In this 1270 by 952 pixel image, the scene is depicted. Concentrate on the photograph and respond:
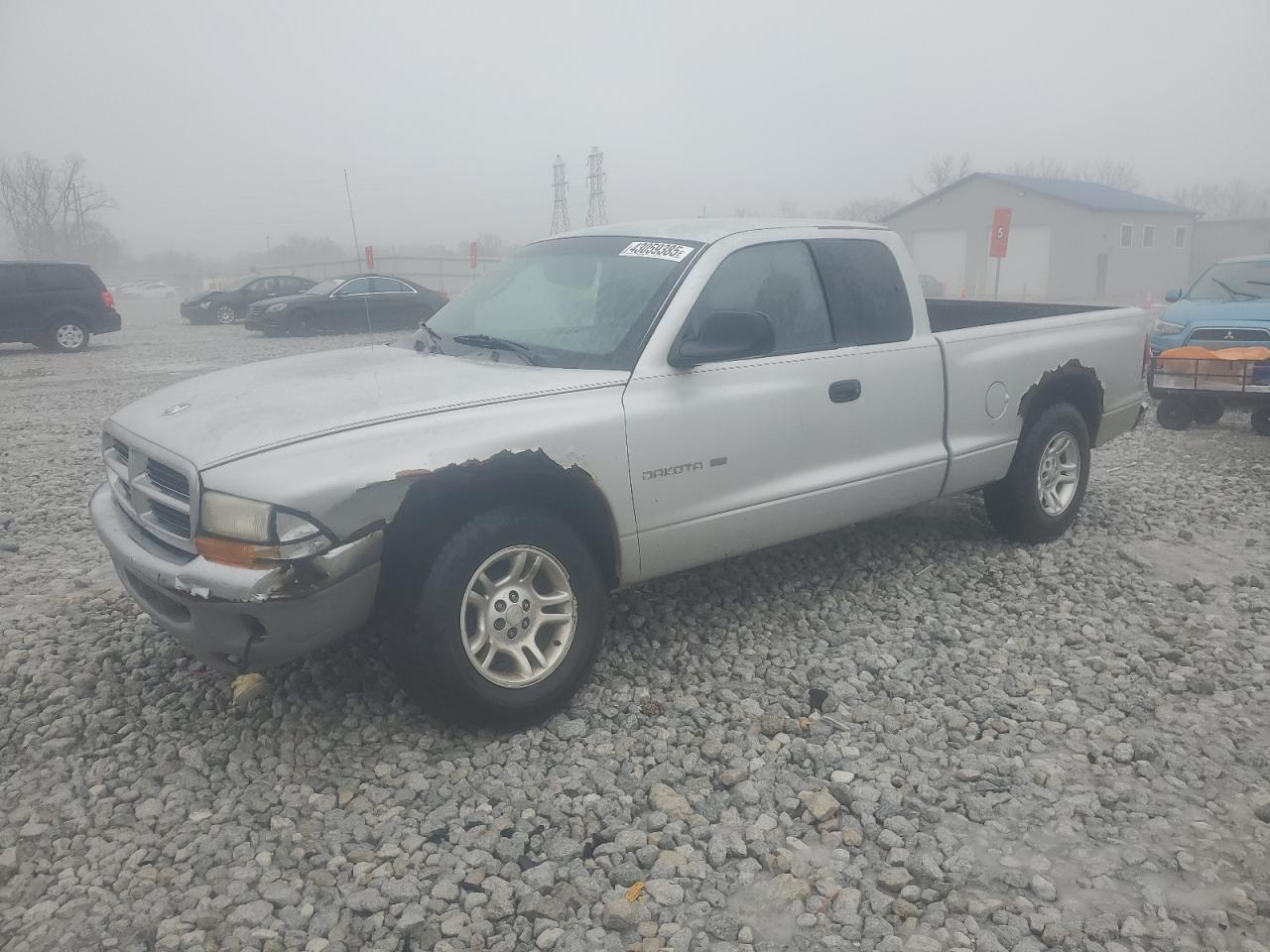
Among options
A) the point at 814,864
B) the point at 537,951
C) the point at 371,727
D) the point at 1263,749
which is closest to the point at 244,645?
the point at 371,727

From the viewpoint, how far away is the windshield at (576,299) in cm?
389

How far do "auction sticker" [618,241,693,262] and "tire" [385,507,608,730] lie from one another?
4.44ft

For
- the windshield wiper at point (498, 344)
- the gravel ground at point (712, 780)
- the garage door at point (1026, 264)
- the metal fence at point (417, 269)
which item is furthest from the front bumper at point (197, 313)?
the garage door at point (1026, 264)

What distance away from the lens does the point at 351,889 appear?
8.89 feet

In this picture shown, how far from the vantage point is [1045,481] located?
554 centimetres

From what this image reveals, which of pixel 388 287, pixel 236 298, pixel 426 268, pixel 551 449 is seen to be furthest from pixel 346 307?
pixel 551 449

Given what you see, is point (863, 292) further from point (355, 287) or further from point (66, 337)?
point (66, 337)

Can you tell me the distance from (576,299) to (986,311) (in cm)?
341

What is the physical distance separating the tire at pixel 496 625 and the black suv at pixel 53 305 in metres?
16.6

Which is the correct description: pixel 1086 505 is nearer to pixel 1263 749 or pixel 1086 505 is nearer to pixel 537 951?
pixel 1263 749

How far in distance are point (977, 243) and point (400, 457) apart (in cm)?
4033

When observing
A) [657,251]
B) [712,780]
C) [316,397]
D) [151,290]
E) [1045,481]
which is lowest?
[151,290]

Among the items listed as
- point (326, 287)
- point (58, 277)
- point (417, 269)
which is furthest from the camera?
point (417, 269)

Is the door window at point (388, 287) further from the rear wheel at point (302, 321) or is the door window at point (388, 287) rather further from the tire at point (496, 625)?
the tire at point (496, 625)
